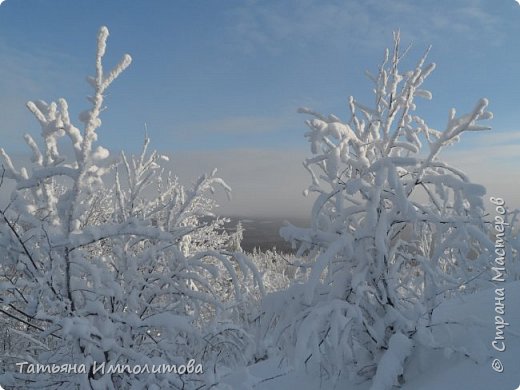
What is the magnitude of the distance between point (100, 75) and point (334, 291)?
268 cm

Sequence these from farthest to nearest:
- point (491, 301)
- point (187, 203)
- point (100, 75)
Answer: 1. point (187, 203)
2. point (491, 301)
3. point (100, 75)

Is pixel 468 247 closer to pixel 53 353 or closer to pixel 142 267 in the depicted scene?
pixel 142 267

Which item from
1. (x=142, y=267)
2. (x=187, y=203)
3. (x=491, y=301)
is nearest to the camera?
(x=491, y=301)

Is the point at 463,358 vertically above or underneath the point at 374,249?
underneath

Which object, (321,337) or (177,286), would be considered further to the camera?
(177,286)

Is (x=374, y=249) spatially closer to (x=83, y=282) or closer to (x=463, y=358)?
(x=463, y=358)

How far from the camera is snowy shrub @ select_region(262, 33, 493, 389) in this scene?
3.14 meters

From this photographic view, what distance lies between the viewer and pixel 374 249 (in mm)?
3514

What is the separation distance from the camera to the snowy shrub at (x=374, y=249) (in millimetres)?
3139

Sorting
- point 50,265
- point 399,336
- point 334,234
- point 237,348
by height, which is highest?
point 334,234

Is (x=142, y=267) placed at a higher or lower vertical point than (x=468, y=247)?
lower

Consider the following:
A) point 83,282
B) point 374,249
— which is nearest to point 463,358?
point 374,249

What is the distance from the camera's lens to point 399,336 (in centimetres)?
323

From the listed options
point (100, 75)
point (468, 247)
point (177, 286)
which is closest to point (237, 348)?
point (177, 286)
